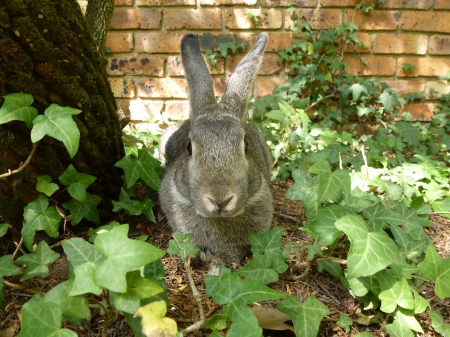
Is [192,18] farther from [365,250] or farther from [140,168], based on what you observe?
[365,250]

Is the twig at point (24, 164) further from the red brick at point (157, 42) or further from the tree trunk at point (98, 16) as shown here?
the red brick at point (157, 42)

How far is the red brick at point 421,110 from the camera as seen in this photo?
466 cm

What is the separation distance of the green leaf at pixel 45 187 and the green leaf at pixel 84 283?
2.59ft

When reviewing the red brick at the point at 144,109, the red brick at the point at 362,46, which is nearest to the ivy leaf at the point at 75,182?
the red brick at the point at 144,109

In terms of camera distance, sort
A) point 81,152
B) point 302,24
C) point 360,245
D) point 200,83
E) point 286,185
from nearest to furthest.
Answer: point 360,245, point 81,152, point 200,83, point 286,185, point 302,24

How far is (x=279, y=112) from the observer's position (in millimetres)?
3340

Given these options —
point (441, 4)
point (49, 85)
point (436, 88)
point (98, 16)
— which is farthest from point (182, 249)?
point (441, 4)

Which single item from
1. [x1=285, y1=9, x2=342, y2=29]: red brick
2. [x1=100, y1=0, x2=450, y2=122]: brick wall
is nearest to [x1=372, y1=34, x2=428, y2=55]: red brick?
[x1=100, y1=0, x2=450, y2=122]: brick wall

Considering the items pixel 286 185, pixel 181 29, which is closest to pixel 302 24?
pixel 181 29

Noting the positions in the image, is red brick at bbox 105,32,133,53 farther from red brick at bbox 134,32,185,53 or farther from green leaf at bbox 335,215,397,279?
green leaf at bbox 335,215,397,279

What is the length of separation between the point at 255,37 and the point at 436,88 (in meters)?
2.33

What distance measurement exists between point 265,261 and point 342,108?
343 cm

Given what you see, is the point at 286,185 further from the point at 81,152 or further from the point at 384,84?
the point at 384,84

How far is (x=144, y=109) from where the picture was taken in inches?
185
